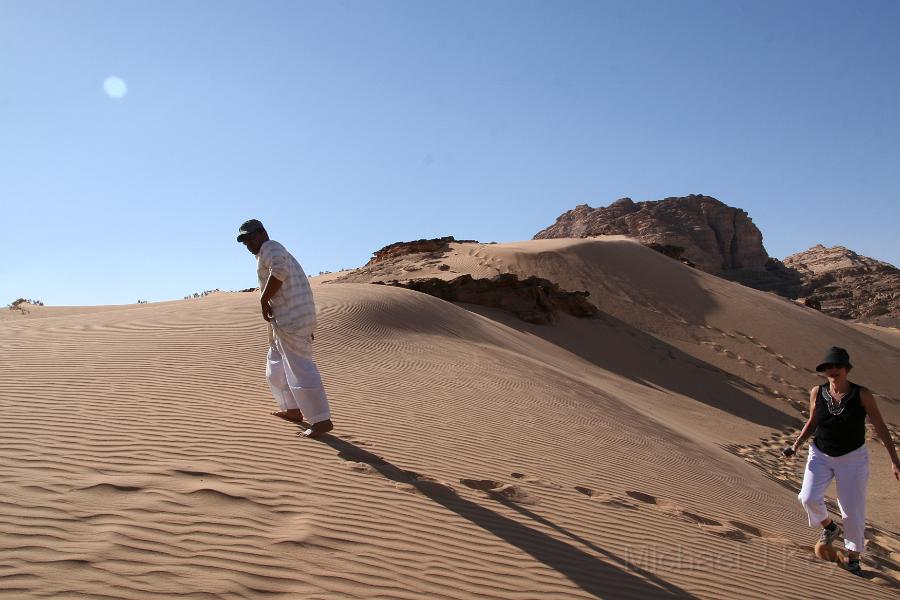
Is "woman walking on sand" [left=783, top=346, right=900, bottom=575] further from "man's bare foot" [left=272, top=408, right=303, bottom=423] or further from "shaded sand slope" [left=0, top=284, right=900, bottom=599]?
"man's bare foot" [left=272, top=408, right=303, bottom=423]

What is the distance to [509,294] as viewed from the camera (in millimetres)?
19625

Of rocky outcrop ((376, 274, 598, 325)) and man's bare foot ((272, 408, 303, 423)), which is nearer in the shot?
man's bare foot ((272, 408, 303, 423))

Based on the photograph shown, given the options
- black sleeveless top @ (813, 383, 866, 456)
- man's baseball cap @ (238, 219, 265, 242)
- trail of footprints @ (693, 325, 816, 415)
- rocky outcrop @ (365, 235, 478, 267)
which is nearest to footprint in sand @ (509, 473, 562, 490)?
black sleeveless top @ (813, 383, 866, 456)

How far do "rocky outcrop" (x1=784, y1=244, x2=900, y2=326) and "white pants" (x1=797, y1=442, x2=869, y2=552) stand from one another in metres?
28.2

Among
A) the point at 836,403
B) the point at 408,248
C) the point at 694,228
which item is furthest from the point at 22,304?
the point at 694,228

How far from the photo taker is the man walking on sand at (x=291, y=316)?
5.32m

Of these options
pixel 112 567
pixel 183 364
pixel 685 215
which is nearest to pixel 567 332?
pixel 183 364

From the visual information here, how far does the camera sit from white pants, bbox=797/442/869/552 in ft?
15.8

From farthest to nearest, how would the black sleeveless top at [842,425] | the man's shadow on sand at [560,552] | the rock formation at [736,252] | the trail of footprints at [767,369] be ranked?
the rock formation at [736,252]
the trail of footprints at [767,369]
the black sleeveless top at [842,425]
the man's shadow on sand at [560,552]

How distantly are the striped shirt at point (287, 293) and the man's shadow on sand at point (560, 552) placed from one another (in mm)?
1357

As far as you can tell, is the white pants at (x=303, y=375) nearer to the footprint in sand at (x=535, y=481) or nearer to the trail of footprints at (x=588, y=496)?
the trail of footprints at (x=588, y=496)

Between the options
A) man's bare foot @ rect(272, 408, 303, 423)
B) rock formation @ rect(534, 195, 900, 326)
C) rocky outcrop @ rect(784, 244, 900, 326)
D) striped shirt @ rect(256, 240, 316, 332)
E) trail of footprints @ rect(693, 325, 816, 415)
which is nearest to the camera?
striped shirt @ rect(256, 240, 316, 332)

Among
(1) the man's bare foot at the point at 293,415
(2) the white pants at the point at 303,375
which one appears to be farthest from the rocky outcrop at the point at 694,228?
(2) the white pants at the point at 303,375

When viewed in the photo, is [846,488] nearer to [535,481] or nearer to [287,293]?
[535,481]
